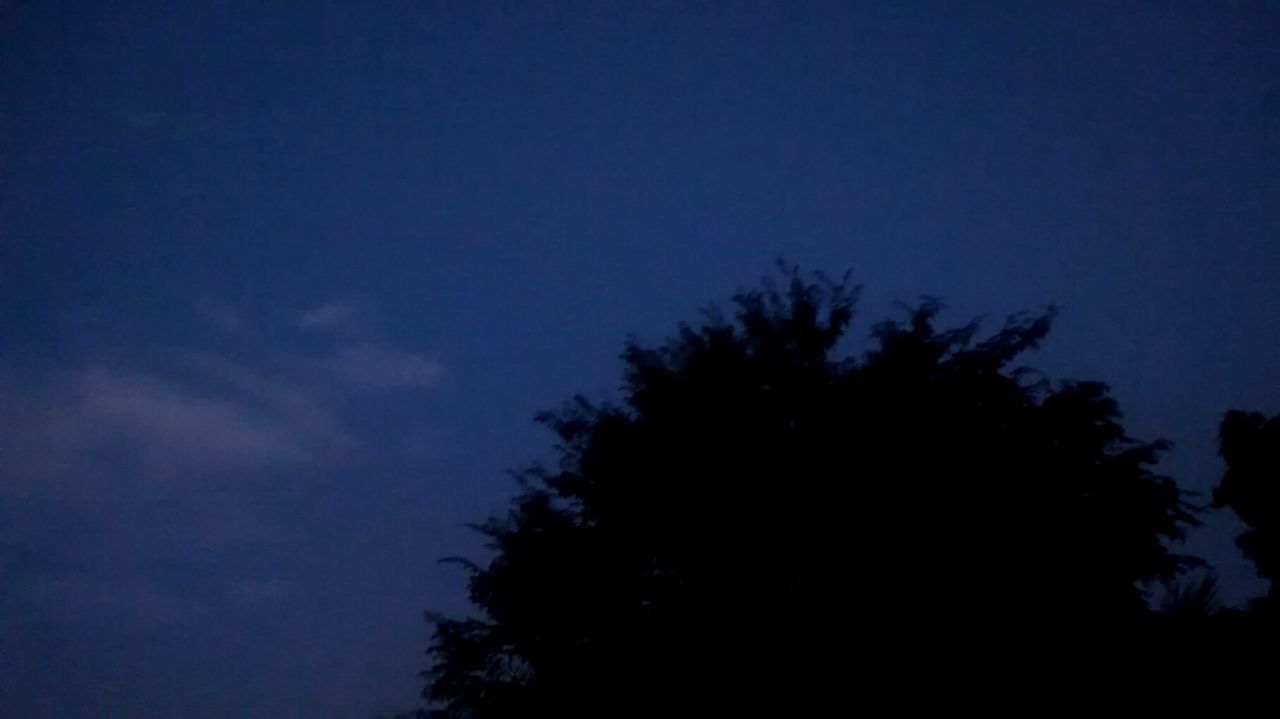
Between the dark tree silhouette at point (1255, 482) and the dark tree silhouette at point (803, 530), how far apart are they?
9.12 m

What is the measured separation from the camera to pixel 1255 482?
20000 mm

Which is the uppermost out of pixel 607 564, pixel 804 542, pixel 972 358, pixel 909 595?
pixel 972 358

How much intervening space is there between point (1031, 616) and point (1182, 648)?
349 cm

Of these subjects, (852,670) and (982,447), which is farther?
(982,447)

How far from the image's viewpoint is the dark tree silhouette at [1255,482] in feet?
65.0

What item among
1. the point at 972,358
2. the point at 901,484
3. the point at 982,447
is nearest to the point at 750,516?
the point at 901,484

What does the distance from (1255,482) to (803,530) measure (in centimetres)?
1516

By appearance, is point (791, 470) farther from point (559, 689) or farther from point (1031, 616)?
point (559, 689)

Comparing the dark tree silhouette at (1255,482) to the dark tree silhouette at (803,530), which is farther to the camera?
the dark tree silhouette at (1255,482)

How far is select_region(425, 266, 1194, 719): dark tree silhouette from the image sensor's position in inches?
464

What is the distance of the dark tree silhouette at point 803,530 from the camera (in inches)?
464

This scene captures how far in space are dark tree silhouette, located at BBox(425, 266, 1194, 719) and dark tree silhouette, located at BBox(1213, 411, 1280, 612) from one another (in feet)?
29.9

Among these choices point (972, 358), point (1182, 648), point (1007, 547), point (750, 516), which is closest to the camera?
point (1182, 648)

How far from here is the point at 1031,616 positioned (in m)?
11.4
